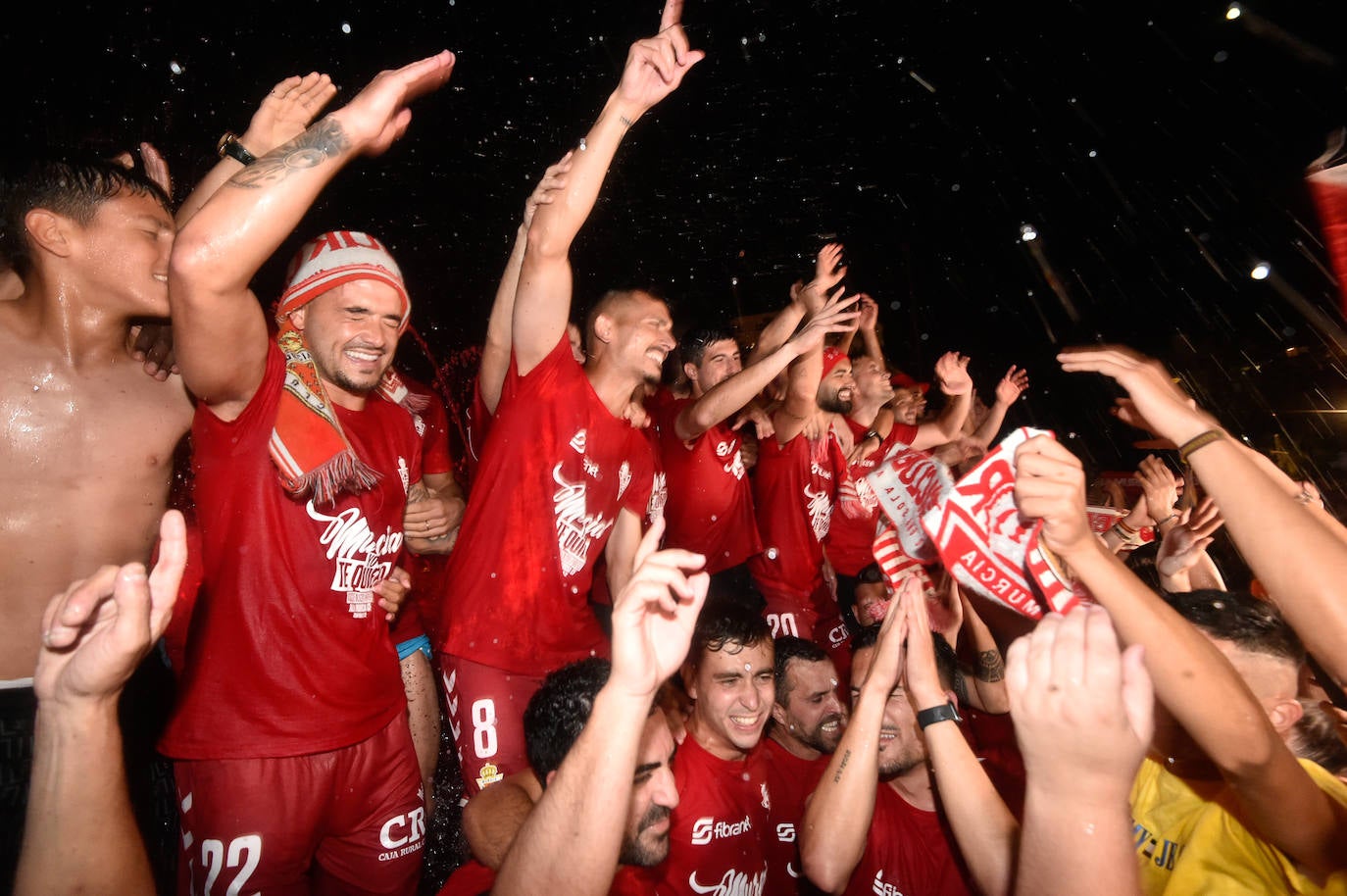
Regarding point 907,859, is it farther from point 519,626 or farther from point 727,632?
point 519,626

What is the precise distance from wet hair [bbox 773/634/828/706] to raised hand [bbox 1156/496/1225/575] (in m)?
1.75

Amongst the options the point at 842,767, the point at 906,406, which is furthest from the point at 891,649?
the point at 906,406

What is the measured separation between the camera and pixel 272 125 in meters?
2.52

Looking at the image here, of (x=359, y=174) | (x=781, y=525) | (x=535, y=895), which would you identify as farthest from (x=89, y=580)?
(x=359, y=174)

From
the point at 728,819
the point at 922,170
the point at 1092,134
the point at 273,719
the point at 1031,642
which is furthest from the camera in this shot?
the point at 922,170

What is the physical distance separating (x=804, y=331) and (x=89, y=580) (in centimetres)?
369

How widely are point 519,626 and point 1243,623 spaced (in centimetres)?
260

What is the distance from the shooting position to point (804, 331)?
4266mm

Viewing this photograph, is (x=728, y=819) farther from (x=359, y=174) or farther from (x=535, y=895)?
(x=359, y=174)

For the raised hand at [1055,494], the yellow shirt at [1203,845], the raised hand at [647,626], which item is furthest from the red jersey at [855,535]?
the raised hand at [647,626]

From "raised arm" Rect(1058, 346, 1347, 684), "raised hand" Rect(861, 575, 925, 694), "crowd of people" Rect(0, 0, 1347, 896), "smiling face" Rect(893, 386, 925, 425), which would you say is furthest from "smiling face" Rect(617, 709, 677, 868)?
"smiling face" Rect(893, 386, 925, 425)

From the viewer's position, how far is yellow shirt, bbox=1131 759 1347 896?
1.68 m

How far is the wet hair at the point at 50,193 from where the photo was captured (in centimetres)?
208

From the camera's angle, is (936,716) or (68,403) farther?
(936,716)
